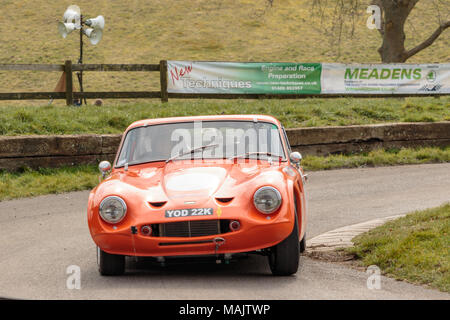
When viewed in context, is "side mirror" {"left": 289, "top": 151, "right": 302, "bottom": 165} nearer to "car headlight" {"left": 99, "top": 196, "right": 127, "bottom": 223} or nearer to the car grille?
the car grille

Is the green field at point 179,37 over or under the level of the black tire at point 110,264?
under

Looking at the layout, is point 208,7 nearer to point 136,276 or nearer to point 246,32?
point 246,32

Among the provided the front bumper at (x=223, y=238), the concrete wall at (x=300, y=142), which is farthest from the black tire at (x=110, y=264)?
the concrete wall at (x=300, y=142)

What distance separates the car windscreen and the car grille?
1318mm

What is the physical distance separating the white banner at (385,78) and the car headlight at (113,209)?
49.8ft

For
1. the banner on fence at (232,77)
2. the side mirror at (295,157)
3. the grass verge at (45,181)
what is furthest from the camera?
the banner on fence at (232,77)

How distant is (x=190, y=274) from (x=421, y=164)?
10.1 metres

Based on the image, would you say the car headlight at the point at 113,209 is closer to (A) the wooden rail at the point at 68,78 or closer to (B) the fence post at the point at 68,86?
(A) the wooden rail at the point at 68,78

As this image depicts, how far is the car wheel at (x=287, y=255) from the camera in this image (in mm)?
5988

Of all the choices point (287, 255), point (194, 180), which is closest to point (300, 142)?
point (194, 180)

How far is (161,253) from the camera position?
19.4ft

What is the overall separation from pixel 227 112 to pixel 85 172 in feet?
15.8

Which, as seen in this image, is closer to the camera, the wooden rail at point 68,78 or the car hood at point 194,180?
the car hood at point 194,180

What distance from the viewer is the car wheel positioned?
599cm
